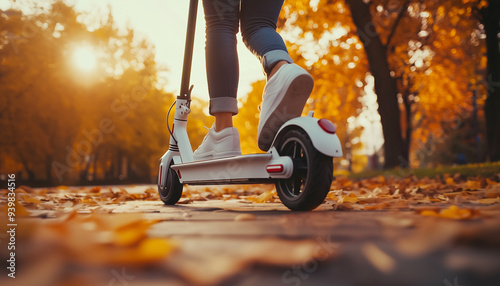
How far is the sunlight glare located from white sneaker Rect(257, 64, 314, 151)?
53.3 ft

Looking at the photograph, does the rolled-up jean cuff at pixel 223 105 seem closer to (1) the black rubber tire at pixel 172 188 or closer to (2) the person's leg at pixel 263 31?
(2) the person's leg at pixel 263 31

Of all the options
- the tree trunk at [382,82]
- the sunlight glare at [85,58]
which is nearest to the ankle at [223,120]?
the tree trunk at [382,82]

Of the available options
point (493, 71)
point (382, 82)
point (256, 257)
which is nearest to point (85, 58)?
point (382, 82)

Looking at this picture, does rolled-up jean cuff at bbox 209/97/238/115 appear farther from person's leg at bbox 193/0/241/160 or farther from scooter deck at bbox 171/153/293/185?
scooter deck at bbox 171/153/293/185

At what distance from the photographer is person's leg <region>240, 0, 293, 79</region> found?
2557mm

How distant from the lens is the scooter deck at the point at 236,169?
92.0 inches

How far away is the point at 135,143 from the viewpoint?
73.6 feet

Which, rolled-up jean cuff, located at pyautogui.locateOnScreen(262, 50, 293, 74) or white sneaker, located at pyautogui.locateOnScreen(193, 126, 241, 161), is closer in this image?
rolled-up jean cuff, located at pyautogui.locateOnScreen(262, 50, 293, 74)

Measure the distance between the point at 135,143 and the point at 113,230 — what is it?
71.5 feet

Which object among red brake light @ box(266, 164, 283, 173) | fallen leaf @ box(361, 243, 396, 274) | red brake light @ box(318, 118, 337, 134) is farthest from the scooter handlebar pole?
fallen leaf @ box(361, 243, 396, 274)

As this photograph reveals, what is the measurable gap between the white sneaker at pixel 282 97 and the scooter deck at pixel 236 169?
0.66 ft

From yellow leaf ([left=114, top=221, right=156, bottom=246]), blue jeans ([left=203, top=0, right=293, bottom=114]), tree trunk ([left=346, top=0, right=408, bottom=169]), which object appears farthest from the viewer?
tree trunk ([left=346, top=0, right=408, bottom=169])

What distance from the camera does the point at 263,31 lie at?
8.84 ft

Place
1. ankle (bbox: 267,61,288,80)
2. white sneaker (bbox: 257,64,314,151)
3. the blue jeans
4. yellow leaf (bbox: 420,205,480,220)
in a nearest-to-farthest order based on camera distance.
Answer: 1. yellow leaf (bbox: 420,205,480,220)
2. white sneaker (bbox: 257,64,314,151)
3. ankle (bbox: 267,61,288,80)
4. the blue jeans
